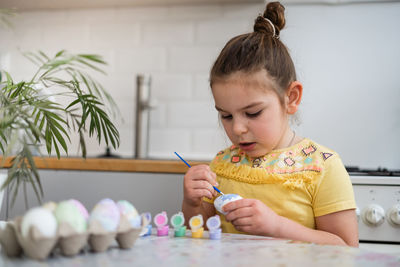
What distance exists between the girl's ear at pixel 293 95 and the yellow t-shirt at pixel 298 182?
0.33 ft

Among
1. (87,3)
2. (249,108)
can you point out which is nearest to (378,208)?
(249,108)

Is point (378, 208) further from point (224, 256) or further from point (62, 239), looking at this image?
point (62, 239)

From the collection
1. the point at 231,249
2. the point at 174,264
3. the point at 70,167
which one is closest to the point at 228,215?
the point at 231,249

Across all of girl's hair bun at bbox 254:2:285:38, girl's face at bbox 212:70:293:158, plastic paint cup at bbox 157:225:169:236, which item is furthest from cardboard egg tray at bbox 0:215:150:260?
girl's hair bun at bbox 254:2:285:38

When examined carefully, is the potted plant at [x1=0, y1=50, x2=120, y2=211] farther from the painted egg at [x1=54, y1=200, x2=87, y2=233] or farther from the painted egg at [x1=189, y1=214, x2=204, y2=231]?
the painted egg at [x1=189, y1=214, x2=204, y2=231]

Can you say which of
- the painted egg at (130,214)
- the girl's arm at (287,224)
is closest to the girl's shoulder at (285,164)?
the girl's arm at (287,224)

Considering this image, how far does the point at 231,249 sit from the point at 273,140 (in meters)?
0.54

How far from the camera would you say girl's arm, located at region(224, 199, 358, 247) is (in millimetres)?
910

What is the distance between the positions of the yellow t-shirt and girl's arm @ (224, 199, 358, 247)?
3 cm

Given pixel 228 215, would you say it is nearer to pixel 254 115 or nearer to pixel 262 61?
pixel 254 115

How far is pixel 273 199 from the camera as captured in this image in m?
1.13

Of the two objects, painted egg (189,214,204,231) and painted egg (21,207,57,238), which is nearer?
painted egg (21,207,57,238)

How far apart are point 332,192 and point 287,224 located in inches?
6.9

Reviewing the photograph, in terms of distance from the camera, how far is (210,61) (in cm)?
224
